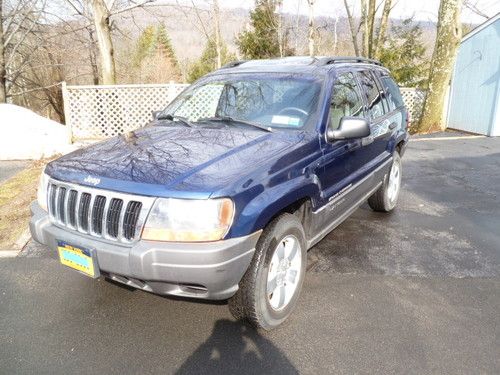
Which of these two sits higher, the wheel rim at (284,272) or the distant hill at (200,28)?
the distant hill at (200,28)

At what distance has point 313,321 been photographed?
2.93m

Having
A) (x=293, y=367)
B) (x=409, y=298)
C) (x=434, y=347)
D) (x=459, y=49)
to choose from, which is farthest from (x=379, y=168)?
(x=459, y=49)

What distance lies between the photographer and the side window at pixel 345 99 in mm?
3489

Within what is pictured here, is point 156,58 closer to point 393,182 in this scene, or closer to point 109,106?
point 109,106

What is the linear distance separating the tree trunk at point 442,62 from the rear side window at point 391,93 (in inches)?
320

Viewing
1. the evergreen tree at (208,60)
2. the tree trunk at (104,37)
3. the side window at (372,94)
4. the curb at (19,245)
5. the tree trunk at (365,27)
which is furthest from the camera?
the evergreen tree at (208,60)

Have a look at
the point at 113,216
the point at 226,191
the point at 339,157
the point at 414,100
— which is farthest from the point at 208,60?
the point at 226,191

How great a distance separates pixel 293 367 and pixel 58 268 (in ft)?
8.17

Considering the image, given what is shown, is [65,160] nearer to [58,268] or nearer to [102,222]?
[102,222]

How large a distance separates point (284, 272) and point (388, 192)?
2779 mm

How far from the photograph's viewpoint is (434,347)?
2.62 metres

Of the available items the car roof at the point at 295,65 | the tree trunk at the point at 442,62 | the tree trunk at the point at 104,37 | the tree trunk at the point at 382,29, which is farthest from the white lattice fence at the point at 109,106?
the tree trunk at the point at 382,29

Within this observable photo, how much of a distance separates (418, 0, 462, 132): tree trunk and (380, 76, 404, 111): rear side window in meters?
8.12

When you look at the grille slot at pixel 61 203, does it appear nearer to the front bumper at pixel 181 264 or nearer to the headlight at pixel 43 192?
the headlight at pixel 43 192
